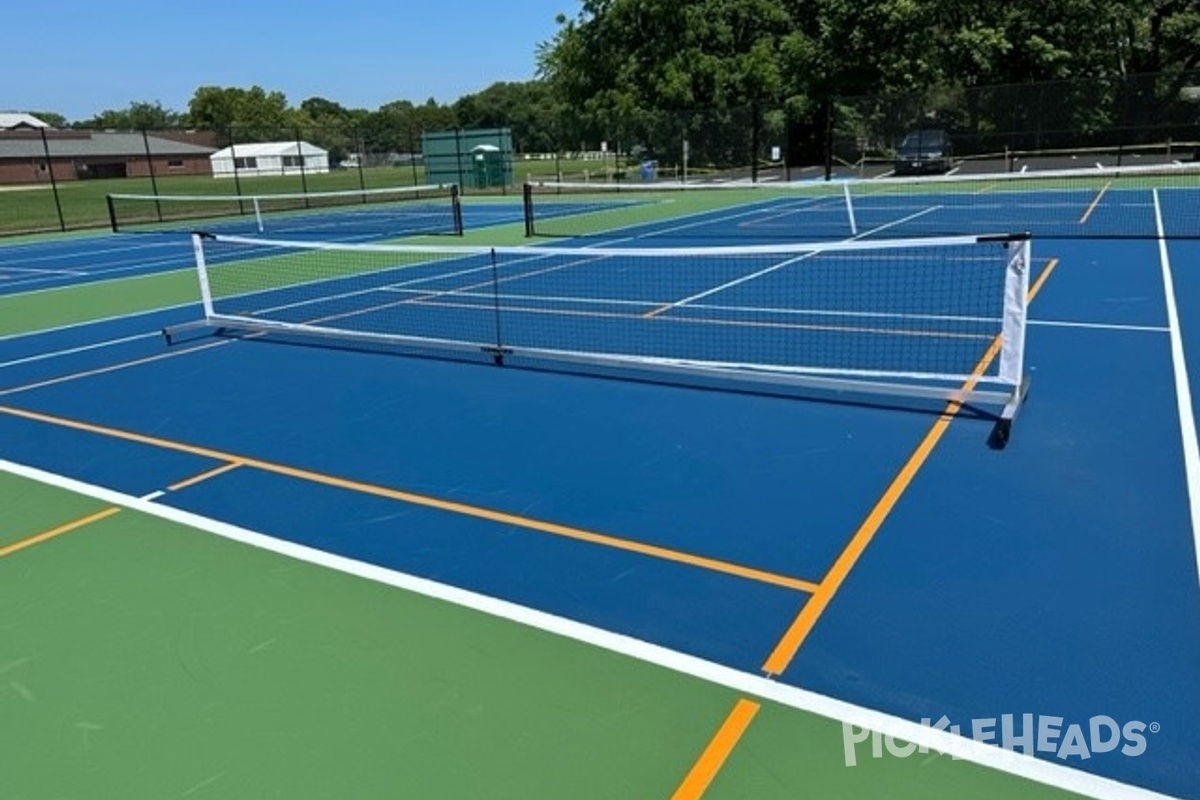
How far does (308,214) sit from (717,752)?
31901mm

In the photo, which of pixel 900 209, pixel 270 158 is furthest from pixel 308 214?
pixel 270 158

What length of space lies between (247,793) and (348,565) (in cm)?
184

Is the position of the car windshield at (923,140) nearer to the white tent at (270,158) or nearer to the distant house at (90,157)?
the white tent at (270,158)

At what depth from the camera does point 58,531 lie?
19.0 feet

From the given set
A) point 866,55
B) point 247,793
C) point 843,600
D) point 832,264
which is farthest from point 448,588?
point 866,55

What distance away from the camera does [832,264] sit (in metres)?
15.7

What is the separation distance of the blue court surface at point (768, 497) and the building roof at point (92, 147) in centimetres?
7646

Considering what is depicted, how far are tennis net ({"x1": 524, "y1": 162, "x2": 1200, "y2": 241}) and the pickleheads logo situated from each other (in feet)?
46.4

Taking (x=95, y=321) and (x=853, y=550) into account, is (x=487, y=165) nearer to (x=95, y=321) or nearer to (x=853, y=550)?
(x=95, y=321)

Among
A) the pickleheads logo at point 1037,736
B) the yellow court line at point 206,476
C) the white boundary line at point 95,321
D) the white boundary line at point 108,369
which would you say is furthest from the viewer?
the white boundary line at point 95,321

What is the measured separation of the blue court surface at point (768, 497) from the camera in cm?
402

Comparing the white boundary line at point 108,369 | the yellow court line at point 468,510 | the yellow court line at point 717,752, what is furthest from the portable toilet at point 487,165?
the yellow court line at point 717,752

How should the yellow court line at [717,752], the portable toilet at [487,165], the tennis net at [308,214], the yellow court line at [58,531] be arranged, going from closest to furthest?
the yellow court line at [717,752] < the yellow court line at [58,531] < the tennis net at [308,214] < the portable toilet at [487,165]

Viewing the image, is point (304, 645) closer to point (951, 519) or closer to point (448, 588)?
point (448, 588)
